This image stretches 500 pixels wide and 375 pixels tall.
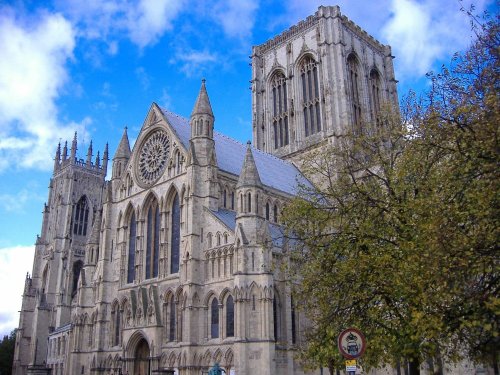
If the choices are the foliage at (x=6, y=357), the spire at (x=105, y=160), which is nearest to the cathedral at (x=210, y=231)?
the foliage at (x=6, y=357)

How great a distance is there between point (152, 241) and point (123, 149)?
10510 mm

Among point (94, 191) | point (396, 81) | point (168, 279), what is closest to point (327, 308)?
point (168, 279)

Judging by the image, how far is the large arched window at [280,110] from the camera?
64375 millimetres

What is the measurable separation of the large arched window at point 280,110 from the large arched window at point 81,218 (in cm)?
3665

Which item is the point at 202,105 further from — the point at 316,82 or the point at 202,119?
the point at 316,82

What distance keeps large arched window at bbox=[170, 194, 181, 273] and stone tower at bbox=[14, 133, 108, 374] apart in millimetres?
26348

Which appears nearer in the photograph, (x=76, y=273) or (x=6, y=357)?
(x=76, y=273)

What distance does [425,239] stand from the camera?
15.0 m

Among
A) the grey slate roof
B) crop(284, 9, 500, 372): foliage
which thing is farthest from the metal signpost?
the grey slate roof

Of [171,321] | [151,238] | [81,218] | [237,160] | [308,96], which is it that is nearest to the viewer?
[171,321]

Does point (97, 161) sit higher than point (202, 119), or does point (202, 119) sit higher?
point (97, 161)

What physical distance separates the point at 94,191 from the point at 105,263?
45826 millimetres

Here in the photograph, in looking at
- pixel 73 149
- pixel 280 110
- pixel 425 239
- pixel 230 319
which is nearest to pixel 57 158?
pixel 73 149

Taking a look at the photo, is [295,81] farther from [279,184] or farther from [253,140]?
[279,184]
